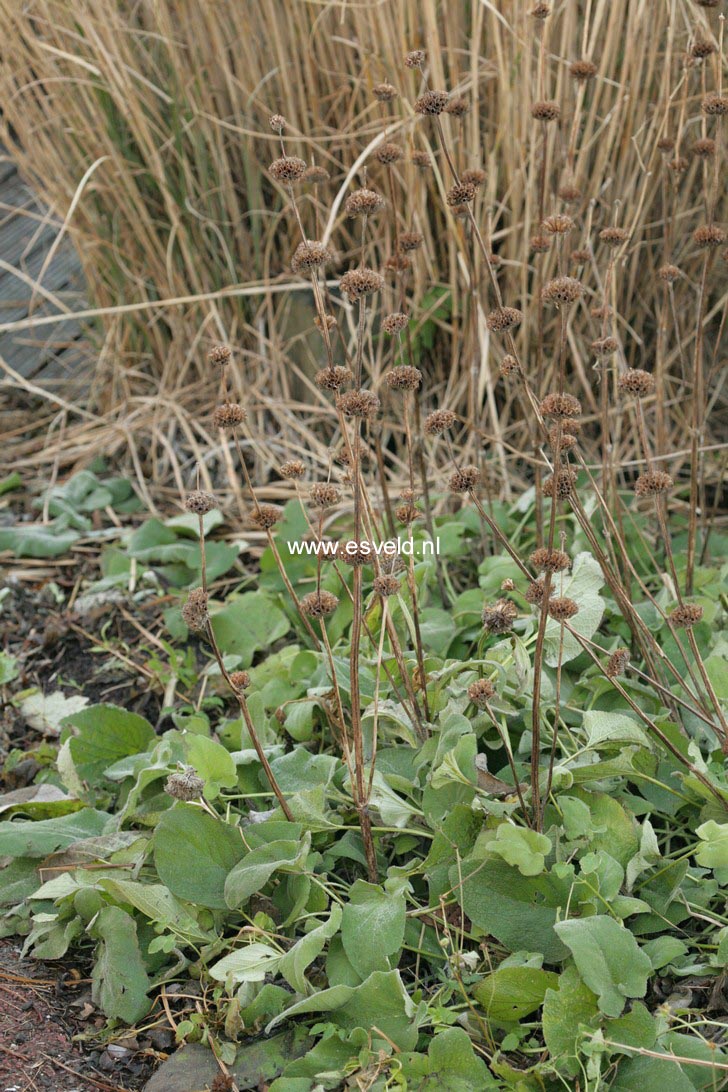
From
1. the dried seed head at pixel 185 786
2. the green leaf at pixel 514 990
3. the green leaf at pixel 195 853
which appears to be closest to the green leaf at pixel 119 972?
the green leaf at pixel 195 853

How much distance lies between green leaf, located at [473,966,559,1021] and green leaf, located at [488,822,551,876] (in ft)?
0.30

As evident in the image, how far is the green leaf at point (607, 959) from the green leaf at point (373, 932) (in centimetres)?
17

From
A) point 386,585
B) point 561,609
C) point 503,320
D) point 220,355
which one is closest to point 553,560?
point 561,609

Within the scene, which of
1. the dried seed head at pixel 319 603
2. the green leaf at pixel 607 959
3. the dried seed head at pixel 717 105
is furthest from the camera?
the dried seed head at pixel 717 105

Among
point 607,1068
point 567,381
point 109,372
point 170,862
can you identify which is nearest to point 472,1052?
point 607,1068

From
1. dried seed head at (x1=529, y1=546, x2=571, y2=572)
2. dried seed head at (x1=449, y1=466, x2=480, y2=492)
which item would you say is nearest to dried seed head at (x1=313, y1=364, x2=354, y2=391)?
dried seed head at (x1=449, y1=466, x2=480, y2=492)

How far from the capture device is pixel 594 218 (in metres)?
2.09

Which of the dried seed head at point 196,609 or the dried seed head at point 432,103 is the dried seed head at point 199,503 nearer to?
the dried seed head at point 196,609

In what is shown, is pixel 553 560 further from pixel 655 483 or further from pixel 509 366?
pixel 509 366

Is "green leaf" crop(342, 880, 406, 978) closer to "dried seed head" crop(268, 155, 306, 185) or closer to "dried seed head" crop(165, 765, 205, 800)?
"dried seed head" crop(165, 765, 205, 800)

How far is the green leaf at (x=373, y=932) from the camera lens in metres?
1.07

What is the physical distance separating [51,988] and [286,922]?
0.91 feet

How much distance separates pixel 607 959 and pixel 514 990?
10 centimetres

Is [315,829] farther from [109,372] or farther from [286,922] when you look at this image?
[109,372]
